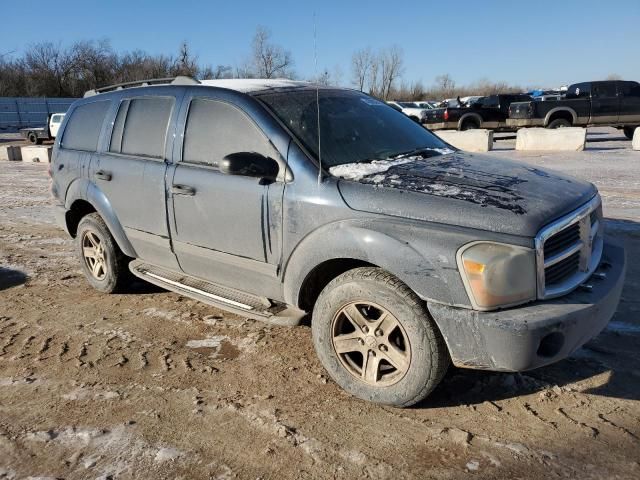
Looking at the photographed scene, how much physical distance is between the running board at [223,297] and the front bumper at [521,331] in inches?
41.3

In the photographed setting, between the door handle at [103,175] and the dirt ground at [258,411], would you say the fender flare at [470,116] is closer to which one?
the dirt ground at [258,411]

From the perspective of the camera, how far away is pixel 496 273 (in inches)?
96.0

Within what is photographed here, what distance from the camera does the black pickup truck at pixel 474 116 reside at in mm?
21953

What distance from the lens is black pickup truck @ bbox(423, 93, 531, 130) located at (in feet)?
72.0

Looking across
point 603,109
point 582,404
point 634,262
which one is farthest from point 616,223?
point 603,109

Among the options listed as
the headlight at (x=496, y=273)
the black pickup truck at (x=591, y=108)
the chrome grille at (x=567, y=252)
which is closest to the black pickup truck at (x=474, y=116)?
the black pickup truck at (x=591, y=108)

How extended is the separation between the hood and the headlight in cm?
10

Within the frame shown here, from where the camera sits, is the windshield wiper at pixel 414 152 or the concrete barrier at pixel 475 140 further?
the concrete barrier at pixel 475 140

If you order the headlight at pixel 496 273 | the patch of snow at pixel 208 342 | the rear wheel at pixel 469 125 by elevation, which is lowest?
the patch of snow at pixel 208 342

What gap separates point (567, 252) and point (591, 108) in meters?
18.7

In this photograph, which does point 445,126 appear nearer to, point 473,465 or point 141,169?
point 141,169

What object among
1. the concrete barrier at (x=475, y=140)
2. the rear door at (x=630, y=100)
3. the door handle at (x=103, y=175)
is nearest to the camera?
the door handle at (x=103, y=175)

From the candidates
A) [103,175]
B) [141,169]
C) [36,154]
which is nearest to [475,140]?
[103,175]

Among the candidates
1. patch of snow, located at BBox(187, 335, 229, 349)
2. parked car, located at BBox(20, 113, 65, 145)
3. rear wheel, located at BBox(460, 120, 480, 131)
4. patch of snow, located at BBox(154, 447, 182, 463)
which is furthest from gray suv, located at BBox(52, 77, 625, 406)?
parked car, located at BBox(20, 113, 65, 145)
